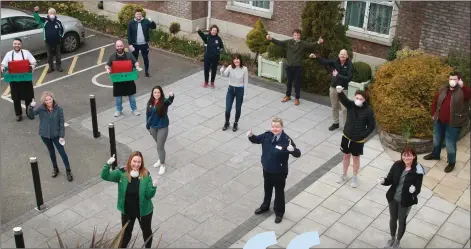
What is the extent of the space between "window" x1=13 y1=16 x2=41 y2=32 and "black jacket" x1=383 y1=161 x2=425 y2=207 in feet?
35.8

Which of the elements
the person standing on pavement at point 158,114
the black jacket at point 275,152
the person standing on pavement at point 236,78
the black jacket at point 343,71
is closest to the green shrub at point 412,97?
the black jacket at point 343,71

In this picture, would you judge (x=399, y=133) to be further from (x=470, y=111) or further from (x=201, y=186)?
(x=201, y=186)

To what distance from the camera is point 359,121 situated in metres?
8.42

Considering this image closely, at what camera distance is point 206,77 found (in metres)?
13.0

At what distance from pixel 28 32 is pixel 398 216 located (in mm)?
10948

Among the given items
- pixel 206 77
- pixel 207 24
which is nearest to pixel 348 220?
pixel 206 77

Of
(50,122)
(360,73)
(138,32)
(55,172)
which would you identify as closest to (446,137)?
(360,73)

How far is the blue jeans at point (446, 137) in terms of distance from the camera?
8.61 m

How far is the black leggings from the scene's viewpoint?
7039mm

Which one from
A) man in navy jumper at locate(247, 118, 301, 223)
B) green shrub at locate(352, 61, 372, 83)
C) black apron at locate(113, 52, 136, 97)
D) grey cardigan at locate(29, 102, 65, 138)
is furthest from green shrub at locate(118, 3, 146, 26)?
man in navy jumper at locate(247, 118, 301, 223)

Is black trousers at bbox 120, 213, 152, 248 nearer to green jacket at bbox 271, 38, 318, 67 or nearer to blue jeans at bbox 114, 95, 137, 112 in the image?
blue jeans at bbox 114, 95, 137, 112

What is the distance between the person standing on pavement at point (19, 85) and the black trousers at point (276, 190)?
565 centimetres

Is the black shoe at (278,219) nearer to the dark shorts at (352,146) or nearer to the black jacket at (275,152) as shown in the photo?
the black jacket at (275,152)

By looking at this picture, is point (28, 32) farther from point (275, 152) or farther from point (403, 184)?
point (403, 184)
